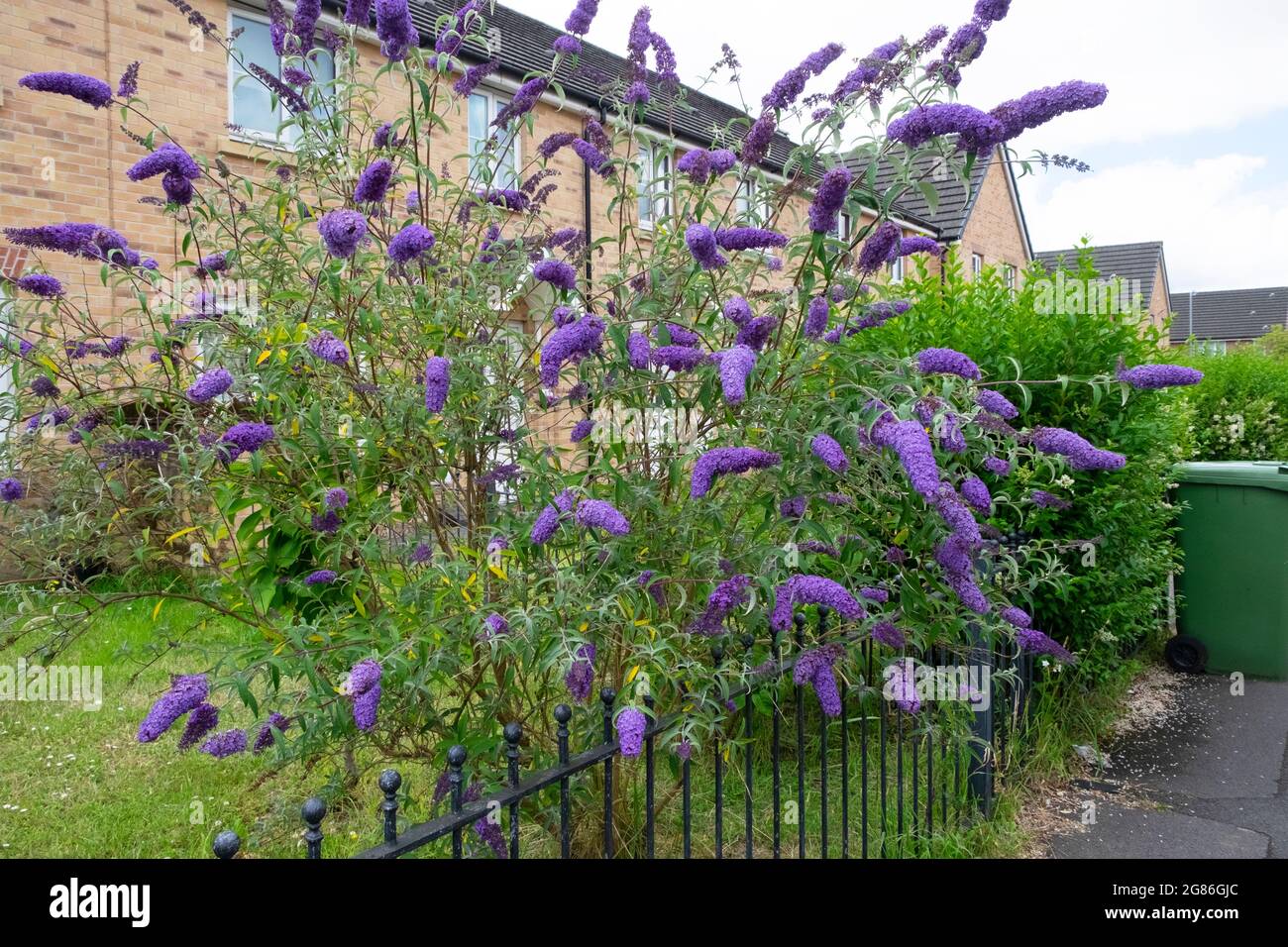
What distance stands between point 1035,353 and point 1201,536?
2.50 metres

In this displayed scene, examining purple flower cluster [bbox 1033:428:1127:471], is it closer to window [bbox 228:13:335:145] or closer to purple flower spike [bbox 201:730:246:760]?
purple flower spike [bbox 201:730:246:760]

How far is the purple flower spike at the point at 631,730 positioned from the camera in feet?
5.60

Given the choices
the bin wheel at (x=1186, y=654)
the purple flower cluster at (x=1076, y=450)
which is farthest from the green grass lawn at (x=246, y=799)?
the bin wheel at (x=1186, y=654)

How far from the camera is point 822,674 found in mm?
2045

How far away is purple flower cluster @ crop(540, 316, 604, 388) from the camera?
6.37 ft

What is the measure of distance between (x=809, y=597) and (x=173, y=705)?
1384 millimetres

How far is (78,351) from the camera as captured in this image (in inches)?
107

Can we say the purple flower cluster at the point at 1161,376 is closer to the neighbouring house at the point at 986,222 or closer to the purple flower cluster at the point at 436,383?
the purple flower cluster at the point at 436,383

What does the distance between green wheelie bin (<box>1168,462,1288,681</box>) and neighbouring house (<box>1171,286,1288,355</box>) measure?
53280 mm

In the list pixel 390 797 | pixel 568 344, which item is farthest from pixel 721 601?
pixel 390 797

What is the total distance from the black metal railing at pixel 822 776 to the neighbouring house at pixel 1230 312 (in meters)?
56.4

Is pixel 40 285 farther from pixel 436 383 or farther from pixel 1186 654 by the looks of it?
pixel 1186 654
